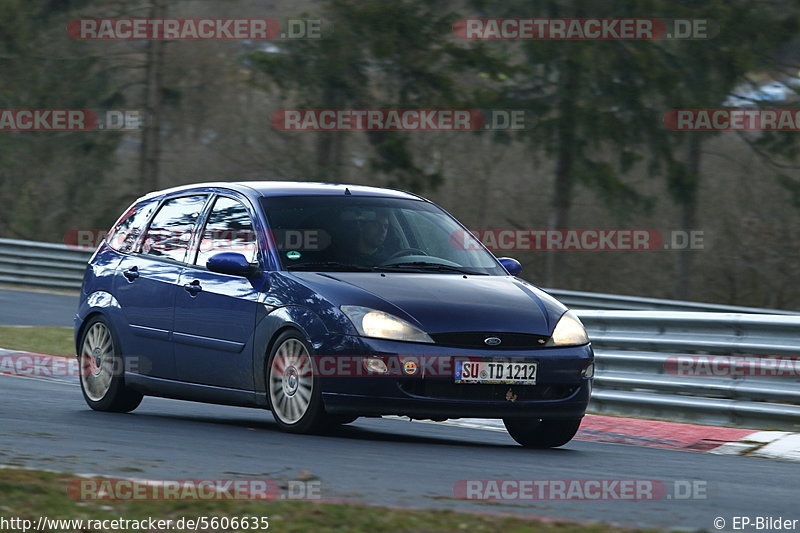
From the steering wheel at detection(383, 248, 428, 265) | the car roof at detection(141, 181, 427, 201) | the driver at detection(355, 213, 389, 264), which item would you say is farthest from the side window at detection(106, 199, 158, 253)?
the steering wheel at detection(383, 248, 428, 265)

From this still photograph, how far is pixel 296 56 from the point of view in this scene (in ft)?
108

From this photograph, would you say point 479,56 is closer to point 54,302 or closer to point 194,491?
point 54,302

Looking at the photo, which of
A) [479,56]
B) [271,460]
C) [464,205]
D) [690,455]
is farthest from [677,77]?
[271,460]

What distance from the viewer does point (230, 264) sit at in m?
9.19

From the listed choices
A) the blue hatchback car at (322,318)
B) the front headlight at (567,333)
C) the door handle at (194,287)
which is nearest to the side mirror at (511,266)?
the blue hatchback car at (322,318)

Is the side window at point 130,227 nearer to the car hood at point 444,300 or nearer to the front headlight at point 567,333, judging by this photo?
the car hood at point 444,300

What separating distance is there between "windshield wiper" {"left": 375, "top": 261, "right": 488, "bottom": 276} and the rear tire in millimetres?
1014

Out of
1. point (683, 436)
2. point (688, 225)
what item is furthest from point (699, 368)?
point (688, 225)

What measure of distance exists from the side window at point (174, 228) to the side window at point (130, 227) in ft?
0.59

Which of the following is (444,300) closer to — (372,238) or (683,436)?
(372,238)

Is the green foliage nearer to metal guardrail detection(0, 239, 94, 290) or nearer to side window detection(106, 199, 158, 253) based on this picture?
metal guardrail detection(0, 239, 94, 290)

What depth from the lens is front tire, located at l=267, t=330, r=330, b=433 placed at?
28.0ft

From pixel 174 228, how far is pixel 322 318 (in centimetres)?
227

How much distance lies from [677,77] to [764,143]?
237 centimetres
